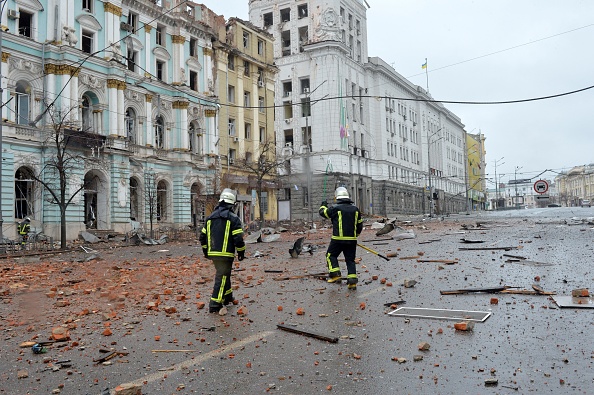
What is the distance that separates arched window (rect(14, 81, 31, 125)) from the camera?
29188 mm

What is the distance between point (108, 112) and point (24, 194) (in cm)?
772

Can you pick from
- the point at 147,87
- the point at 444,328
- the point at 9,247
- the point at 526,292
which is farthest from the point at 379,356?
the point at 147,87

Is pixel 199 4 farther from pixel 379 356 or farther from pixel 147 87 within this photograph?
pixel 379 356

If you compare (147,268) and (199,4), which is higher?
(199,4)

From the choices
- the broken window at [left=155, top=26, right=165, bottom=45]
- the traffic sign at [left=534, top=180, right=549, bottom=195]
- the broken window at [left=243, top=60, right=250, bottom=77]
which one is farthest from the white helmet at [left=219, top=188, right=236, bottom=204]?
the broken window at [left=243, top=60, right=250, bottom=77]

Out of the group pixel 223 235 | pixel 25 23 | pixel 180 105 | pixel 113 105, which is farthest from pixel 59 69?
pixel 223 235

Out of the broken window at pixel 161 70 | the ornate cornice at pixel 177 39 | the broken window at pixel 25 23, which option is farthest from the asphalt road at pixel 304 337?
the ornate cornice at pixel 177 39

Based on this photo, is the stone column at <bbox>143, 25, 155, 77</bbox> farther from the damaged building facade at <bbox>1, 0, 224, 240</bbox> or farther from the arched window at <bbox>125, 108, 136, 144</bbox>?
the arched window at <bbox>125, 108, 136, 144</bbox>

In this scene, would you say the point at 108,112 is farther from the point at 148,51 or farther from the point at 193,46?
the point at 193,46

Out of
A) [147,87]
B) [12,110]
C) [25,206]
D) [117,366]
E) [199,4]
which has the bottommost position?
[117,366]

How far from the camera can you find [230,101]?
47125 millimetres

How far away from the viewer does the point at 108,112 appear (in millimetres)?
33625

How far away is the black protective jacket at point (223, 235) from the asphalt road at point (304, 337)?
95cm

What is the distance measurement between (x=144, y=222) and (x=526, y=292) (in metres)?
31.9
